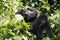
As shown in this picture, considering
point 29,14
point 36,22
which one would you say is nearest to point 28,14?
point 29,14

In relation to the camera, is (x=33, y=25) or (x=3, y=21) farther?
(x=33, y=25)

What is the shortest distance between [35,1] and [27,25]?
4.75 ft

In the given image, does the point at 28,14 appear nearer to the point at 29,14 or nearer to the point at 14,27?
the point at 29,14

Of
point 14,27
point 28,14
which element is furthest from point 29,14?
point 14,27

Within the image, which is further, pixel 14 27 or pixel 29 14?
pixel 29 14

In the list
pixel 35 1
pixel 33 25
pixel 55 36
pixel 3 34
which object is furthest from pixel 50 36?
pixel 35 1

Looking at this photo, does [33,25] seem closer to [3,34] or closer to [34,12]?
[34,12]

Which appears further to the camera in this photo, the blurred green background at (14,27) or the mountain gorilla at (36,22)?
the mountain gorilla at (36,22)

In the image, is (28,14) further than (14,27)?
Yes

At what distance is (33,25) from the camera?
2.37 m

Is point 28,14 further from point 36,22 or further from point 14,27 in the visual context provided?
point 14,27

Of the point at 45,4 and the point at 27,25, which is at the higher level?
the point at 27,25

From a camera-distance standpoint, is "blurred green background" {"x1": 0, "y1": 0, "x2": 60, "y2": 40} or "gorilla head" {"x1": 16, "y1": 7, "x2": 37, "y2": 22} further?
"gorilla head" {"x1": 16, "y1": 7, "x2": 37, "y2": 22}

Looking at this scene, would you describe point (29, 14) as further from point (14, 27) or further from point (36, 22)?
point (14, 27)
